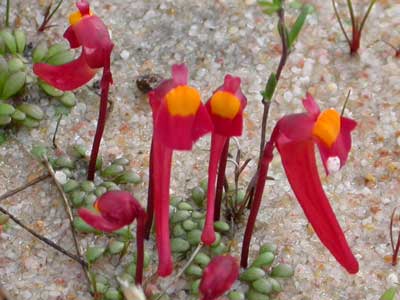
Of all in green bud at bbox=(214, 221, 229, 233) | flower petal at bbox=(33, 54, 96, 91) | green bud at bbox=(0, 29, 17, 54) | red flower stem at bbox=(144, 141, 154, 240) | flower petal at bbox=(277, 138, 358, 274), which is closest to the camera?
flower petal at bbox=(277, 138, 358, 274)

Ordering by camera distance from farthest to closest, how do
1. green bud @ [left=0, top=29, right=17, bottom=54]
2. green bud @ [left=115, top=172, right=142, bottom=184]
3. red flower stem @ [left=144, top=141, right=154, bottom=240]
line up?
green bud @ [left=0, top=29, right=17, bottom=54]
green bud @ [left=115, top=172, right=142, bottom=184]
red flower stem @ [left=144, top=141, right=154, bottom=240]

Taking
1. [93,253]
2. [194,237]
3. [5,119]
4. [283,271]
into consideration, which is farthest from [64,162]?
[283,271]

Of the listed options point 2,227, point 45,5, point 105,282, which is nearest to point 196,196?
point 105,282

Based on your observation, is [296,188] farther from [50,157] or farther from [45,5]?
[45,5]

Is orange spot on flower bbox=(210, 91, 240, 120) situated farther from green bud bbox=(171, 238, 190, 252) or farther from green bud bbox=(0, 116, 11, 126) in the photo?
green bud bbox=(0, 116, 11, 126)

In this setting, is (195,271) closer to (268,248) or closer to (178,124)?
(268,248)

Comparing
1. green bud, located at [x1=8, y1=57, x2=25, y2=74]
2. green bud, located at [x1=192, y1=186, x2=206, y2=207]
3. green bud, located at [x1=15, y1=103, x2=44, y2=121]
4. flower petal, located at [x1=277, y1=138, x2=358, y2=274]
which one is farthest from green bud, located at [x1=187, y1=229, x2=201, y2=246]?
green bud, located at [x1=8, y1=57, x2=25, y2=74]

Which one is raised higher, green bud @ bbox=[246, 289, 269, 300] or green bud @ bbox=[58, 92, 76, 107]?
green bud @ bbox=[58, 92, 76, 107]
